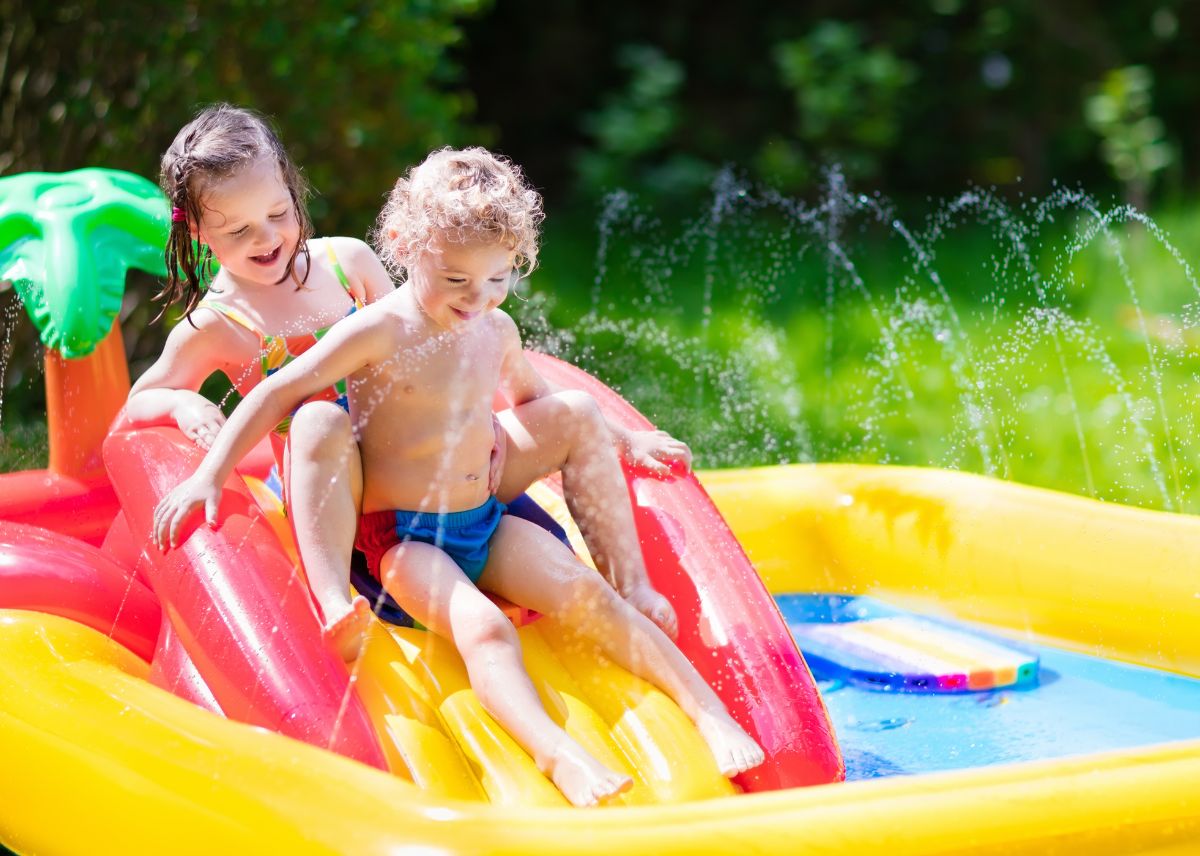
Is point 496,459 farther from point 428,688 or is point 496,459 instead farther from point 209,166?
point 209,166

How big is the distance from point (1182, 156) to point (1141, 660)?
615 centimetres

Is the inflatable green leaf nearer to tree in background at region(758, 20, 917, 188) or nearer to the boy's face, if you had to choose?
the boy's face

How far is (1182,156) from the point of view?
827cm

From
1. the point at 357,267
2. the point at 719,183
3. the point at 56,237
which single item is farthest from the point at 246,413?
the point at 719,183

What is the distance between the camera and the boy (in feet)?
6.62

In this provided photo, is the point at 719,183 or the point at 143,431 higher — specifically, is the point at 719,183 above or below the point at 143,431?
above

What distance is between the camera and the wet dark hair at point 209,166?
2.28m

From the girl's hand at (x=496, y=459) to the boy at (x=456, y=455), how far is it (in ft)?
0.08

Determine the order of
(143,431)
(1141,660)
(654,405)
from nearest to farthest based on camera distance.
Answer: (143,431), (1141,660), (654,405)

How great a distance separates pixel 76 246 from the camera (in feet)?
8.56

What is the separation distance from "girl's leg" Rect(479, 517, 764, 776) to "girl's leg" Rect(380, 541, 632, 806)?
8 cm

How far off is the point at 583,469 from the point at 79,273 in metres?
0.94

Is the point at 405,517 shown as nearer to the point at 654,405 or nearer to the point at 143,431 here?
the point at 143,431

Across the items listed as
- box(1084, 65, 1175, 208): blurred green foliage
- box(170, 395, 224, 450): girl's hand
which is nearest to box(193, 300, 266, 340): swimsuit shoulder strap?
box(170, 395, 224, 450): girl's hand
